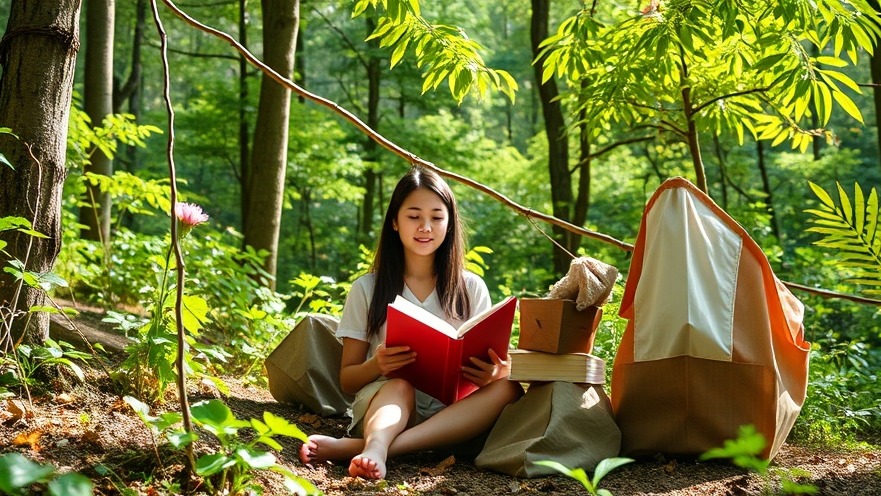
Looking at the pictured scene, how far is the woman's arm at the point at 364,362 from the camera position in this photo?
8.48 ft

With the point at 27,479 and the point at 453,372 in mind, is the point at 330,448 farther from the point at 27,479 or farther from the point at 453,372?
the point at 27,479

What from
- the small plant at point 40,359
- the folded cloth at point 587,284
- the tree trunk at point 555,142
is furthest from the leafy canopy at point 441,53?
the tree trunk at point 555,142

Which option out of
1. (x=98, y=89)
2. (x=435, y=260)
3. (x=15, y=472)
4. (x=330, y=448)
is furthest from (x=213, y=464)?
(x=98, y=89)

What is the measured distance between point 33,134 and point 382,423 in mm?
1296

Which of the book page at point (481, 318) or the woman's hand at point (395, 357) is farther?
the woman's hand at point (395, 357)

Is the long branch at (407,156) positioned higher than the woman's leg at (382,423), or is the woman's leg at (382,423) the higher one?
the long branch at (407,156)

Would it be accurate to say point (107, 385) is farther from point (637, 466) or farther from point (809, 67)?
point (809, 67)

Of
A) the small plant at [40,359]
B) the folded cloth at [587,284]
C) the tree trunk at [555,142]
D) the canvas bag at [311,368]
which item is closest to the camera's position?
the small plant at [40,359]

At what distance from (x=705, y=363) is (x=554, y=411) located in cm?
46

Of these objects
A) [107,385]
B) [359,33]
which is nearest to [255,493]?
[107,385]

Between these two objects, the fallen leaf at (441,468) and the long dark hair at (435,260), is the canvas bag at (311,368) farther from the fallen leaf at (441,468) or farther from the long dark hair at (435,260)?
the fallen leaf at (441,468)

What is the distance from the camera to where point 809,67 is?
2.84 meters

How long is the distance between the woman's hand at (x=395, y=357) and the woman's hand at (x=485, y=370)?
0.59 feet

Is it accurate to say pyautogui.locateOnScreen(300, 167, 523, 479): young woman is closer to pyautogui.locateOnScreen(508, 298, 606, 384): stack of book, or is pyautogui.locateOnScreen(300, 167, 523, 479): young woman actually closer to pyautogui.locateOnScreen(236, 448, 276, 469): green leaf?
pyautogui.locateOnScreen(508, 298, 606, 384): stack of book
